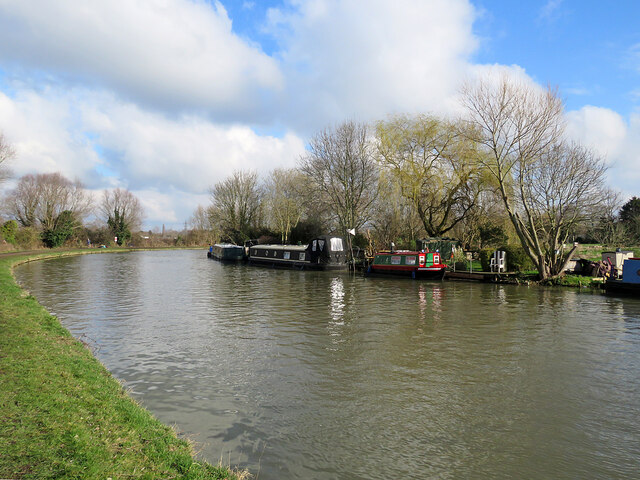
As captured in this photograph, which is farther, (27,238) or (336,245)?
(27,238)

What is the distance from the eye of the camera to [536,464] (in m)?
4.45

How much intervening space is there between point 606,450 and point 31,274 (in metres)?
26.0

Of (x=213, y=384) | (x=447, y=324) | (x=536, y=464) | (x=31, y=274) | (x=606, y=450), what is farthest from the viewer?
(x=31, y=274)

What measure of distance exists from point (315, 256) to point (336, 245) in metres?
1.65

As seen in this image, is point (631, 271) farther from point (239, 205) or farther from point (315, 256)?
point (239, 205)

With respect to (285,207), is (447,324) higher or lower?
lower

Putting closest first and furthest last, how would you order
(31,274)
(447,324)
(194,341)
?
(194,341)
(447,324)
(31,274)

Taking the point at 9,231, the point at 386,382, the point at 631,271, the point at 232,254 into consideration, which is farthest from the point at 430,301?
the point at 9,231

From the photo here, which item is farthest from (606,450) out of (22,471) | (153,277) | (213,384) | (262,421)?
(153,277)

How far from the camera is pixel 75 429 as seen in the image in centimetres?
→ 410

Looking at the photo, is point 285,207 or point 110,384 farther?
point 285,207

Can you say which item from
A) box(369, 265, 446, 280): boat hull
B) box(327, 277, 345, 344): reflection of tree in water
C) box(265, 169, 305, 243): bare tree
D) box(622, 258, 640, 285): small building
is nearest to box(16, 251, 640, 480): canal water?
box(327, 277, 345, 344): reflection of tree in water

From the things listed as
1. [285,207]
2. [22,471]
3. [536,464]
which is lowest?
[536,464]

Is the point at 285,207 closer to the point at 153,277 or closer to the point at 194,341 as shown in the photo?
the point at 153,277
